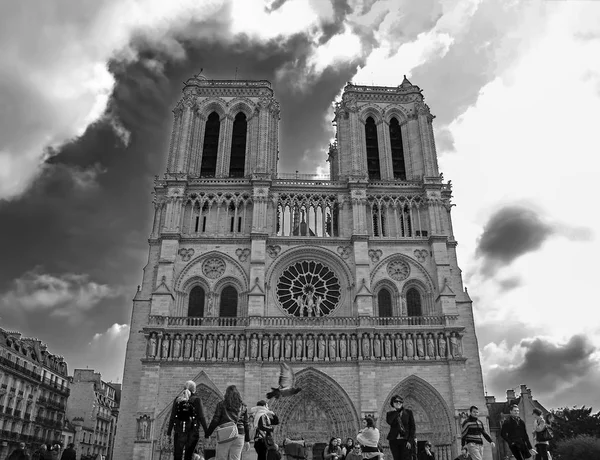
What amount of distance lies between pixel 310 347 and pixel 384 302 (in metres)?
5.85

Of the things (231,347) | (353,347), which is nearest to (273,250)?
(231,347)

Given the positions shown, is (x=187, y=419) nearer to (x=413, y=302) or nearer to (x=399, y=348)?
(x=399, y=348)

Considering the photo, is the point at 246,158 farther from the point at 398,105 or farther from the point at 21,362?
the point at 21,362

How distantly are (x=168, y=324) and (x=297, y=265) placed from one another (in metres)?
8.47

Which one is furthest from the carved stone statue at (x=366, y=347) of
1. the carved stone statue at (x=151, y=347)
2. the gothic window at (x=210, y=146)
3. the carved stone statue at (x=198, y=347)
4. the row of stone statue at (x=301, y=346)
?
the gothic window at (x=210, y=146)

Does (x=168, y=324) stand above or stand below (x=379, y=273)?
below

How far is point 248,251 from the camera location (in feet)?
109

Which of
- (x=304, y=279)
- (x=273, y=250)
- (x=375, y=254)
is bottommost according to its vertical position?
(x=304, y=279)

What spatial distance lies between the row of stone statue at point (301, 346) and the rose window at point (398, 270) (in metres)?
4.02

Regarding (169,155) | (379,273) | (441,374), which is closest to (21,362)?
(169,155)

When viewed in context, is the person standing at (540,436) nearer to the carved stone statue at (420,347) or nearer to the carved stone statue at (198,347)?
the carved stone statue at (420,347)

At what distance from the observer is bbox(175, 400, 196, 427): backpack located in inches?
360

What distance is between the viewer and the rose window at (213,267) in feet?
107

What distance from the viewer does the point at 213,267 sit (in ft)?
108
